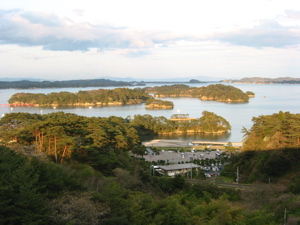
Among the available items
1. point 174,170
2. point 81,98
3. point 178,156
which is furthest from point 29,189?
point 81,98

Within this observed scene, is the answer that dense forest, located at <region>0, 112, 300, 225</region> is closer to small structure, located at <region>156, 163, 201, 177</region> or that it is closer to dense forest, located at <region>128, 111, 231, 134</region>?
small structure, located at <region>156, 163, 201, 177</region>

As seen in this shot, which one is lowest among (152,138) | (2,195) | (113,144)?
(152,138)

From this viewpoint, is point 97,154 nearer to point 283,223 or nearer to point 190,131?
point 283,223

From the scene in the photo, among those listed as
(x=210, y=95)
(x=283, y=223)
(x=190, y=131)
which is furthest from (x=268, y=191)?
(x=210, y=95)

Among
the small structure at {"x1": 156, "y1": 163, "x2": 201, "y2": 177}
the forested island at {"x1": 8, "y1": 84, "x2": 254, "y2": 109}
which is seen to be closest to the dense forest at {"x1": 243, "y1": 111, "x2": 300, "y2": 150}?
the small structure at {"x1": 156, "y1": 163, "x2": 201, "y2": 177}

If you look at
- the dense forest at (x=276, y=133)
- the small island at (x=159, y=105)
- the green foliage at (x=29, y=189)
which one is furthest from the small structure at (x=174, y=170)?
the small island at (x=159, y=105)

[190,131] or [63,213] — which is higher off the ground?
[63,213]
